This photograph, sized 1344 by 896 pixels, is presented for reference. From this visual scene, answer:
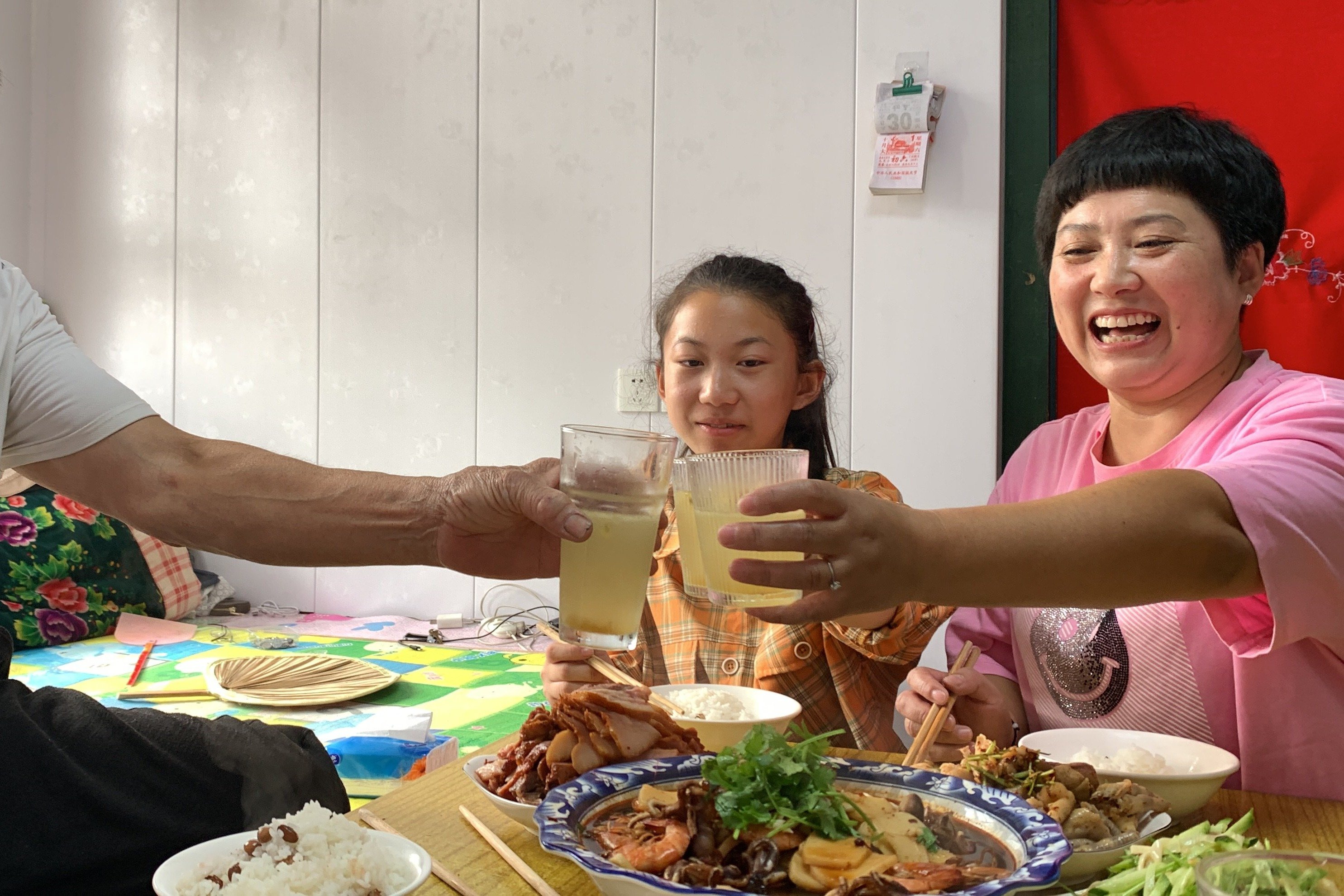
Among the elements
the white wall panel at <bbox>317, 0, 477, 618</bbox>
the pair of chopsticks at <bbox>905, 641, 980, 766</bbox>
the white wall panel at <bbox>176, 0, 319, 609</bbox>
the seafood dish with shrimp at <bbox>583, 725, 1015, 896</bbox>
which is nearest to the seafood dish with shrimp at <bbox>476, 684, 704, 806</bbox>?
the seafood dish with shrimp at <bbox>583, 725, 1015, 896</bbox>

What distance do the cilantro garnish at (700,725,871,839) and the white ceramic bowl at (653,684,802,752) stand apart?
0.68 feet

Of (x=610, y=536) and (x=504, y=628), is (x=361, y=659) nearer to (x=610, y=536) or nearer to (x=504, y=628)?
(x=504, y=628)

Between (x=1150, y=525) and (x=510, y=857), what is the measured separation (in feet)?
2.36

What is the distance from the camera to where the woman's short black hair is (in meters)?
1.69

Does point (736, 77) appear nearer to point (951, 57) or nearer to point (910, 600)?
point (951, 57)

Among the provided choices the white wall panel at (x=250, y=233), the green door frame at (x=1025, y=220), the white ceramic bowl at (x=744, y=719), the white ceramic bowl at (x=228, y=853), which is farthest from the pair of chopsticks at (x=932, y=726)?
the white wall panel at (x=250, y=233)

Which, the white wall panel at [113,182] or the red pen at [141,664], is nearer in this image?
the red pen at [141,664]

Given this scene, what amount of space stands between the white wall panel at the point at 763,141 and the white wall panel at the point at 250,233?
59.3 inches

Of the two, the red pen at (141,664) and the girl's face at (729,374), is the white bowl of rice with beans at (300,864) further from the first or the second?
the red pen at (141,664)

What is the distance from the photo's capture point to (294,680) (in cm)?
301

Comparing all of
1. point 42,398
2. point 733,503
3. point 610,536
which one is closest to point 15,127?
point 42,398

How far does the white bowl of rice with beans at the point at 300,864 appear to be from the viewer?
94cm

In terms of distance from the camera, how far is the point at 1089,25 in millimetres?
3283

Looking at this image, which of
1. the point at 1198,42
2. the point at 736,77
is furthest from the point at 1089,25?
the point at 736,77
